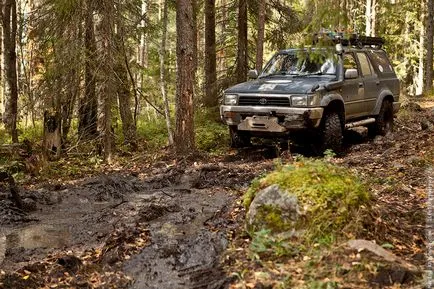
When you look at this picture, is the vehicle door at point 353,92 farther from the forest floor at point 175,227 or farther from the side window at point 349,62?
the forest floor at point 175,227

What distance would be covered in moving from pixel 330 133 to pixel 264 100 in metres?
1.46

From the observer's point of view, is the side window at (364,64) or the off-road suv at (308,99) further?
the side window at (364,64)

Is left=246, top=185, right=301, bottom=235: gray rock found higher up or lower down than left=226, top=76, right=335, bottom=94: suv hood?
lower down

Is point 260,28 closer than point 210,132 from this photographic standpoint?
No

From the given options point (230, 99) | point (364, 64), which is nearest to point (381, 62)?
point (364, 64)

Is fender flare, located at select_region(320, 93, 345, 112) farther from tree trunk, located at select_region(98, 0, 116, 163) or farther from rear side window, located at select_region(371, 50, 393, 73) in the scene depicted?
tree trunk, located at select_region(98, 0, 116, 163)

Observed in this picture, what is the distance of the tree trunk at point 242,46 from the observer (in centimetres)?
1541


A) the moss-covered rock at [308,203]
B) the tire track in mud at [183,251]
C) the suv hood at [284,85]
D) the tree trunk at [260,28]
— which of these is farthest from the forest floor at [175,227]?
the tree trunk at [260,28]

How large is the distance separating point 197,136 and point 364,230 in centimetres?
842

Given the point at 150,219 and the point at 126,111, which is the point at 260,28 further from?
the point at 150,219

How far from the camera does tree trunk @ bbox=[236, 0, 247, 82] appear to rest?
15406 millimetres

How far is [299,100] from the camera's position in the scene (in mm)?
9281

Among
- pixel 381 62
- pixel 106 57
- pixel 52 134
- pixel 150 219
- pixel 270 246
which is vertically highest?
pixel 106 57

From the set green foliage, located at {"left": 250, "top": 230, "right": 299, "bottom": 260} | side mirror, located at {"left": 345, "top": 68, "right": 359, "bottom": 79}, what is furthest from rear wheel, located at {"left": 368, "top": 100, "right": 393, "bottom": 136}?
green foliage, located at {"left": 250, "top": 230, "right": 299, "bottom": 260}
